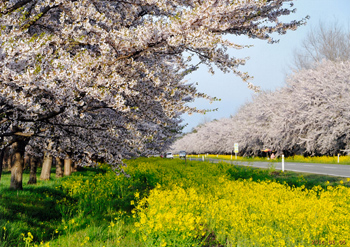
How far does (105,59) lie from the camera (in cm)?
538

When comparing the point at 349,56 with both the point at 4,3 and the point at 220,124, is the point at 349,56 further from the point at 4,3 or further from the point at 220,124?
the point at 4,3

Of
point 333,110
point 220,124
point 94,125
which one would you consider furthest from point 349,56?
point 94,125

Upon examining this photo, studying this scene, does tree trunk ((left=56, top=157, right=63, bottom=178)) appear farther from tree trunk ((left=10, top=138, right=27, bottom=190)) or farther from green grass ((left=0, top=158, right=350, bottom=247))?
tree trunk ((left=10, top=138, right=27, bottom=190))

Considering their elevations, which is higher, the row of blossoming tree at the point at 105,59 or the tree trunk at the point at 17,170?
the row of blossoming tree at the point at 105,59

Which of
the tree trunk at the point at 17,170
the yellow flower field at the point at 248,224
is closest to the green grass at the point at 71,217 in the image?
the tree trunk at the point at 17,170

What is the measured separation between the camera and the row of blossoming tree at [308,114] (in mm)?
28297

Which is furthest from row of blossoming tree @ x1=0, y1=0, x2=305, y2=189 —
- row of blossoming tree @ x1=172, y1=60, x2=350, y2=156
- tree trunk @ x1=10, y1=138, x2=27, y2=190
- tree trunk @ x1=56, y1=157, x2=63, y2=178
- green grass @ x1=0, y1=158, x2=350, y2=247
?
row of blossoming tree @ x1=172, y1=60, x2=350, y2=156

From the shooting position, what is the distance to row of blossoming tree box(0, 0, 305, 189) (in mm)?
4750

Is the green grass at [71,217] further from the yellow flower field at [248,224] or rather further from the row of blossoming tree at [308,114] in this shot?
the row of blossoming tree at [308,114]

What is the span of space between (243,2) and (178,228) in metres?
3.55

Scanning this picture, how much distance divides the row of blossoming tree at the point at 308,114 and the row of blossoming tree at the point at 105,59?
80.2 feet

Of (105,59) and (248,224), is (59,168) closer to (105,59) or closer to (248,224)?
(105,59)

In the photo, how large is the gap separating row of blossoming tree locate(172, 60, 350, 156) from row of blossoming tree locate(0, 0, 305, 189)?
962 inches

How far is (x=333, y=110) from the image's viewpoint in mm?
28531
